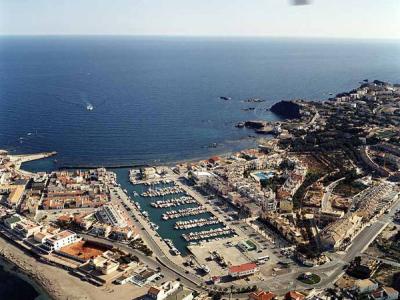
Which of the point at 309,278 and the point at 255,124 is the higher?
the point at 255,124

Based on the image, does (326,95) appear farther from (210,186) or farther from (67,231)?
(67,231)

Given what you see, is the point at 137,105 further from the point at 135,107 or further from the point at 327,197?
the point at 327,197

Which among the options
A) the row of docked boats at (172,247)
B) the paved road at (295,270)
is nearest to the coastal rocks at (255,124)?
the paved road at (295,270)

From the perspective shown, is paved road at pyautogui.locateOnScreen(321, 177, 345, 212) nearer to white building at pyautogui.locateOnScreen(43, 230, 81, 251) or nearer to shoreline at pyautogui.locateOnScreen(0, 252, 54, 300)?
white building at pyautogui.locateOnScreen(43, 230, 81, 251)

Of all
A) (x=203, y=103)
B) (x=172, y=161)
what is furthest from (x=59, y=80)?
(x=172, y=161)

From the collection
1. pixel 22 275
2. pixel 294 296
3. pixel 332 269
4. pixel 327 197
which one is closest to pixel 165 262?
pixel 294 296

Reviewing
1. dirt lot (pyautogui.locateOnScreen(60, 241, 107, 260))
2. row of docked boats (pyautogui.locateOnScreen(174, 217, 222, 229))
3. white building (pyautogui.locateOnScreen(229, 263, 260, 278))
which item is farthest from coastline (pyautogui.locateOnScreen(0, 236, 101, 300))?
row of docked boats (pyautogui.locateOnScreen(174, 217, 222, 229))
